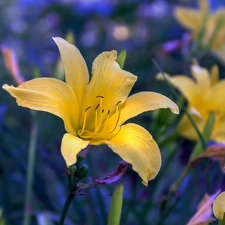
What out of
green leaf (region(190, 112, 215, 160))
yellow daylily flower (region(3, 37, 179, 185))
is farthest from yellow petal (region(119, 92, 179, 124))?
green leaf (region(190, 112, 215, 160))

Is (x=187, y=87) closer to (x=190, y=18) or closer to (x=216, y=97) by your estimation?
(x=216, y=97)

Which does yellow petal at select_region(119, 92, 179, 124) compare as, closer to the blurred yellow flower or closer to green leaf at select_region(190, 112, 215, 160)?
green leaf at select_region(190, 112, 215, 160)

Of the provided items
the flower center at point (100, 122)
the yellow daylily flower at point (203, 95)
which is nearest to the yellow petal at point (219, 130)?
the yellow daylily flower at point (203, 95)

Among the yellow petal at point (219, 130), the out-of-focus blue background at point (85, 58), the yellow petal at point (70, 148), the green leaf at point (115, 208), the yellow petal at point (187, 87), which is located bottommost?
the out-of-focus blue background at point (85, 58)

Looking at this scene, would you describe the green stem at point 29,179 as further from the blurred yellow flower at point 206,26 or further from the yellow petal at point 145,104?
the blurred yellow flower at point 206,26

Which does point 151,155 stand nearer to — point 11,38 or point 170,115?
point 170,115

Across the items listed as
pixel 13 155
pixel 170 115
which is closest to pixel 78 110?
pixel 170 115
